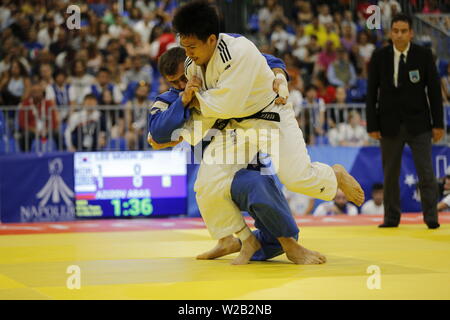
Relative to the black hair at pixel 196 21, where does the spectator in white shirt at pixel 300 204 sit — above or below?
below

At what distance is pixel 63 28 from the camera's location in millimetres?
12398

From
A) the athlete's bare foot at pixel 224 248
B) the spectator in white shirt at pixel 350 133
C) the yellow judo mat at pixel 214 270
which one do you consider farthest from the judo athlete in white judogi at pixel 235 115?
the spectator in white shirt at pixel 350 133

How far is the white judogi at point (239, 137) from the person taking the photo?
4.13 meters

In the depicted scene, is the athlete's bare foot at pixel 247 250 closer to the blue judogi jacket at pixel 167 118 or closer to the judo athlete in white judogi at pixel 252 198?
the judo athlete in white judogi at pixel 252 198

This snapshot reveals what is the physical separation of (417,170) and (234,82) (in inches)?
126

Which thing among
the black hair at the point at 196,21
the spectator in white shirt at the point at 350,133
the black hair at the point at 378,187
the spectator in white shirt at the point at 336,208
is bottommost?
Answer: the spectator in white shirt at the point at 336,208

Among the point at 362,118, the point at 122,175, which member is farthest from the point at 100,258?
the point at 362,118

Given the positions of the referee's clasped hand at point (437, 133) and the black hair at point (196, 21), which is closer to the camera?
the black hair at point (196, 21)

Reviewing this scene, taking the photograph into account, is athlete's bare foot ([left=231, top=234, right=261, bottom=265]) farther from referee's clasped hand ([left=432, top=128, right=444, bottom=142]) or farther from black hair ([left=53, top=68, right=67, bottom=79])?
black hair ([left=53, top=68, right=67, bottom=79])

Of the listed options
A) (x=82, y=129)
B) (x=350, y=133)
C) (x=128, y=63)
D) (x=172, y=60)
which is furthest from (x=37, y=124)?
(x=172, y=60)

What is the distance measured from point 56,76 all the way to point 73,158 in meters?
2.79

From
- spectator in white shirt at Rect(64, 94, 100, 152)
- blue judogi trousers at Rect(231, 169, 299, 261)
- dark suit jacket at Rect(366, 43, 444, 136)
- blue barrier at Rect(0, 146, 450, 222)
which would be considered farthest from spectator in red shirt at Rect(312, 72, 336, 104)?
blue judogi trousers at Rect(231, 169, 299, 261)

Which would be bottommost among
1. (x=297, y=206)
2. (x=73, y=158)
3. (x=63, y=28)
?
(x=297, y=206)
